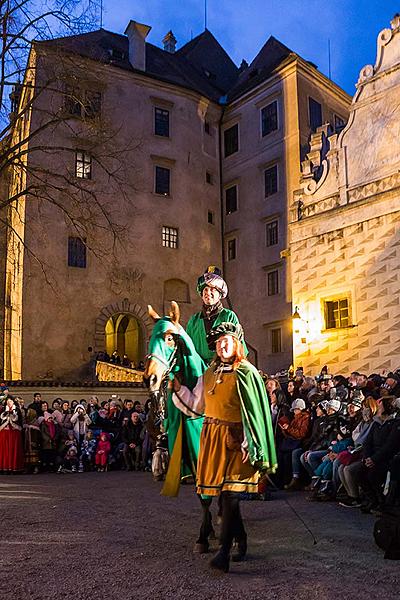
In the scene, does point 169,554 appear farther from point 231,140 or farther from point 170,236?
point 231,140

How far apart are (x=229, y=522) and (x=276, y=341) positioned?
27363 millimetres

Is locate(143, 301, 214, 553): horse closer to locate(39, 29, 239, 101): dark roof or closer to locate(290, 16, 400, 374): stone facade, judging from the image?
locate(290, 16, 400, 374): stone facade

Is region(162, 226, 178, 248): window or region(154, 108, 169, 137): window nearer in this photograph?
region(162, 226, 178, 248): window

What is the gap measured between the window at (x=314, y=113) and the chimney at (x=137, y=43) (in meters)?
10.1

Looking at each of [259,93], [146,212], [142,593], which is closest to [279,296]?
[146,212]

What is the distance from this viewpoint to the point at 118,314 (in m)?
33.8

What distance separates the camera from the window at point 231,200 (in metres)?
37.3

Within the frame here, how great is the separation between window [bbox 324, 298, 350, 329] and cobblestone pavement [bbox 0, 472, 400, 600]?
13525mm

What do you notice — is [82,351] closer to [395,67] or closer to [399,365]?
[399,365]

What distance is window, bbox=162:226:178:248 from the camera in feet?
116

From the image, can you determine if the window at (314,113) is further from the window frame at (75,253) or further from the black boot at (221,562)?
the black boot at (221,562)

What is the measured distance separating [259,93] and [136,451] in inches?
1006

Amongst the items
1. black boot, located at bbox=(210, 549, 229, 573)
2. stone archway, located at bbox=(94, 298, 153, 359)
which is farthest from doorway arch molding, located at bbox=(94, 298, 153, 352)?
black boot, located at bbox=(210, 549, 229, 573)

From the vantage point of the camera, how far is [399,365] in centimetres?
2045
